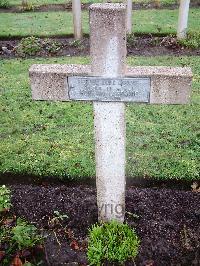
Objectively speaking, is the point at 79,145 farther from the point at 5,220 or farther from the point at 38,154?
the point at 5,220

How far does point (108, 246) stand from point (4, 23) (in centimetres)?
1120

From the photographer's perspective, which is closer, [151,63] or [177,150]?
[177,150]

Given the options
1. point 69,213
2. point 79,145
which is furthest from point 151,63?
point 69,213

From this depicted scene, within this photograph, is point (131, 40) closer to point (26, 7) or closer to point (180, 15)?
point (180, 15)

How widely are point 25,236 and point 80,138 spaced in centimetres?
258

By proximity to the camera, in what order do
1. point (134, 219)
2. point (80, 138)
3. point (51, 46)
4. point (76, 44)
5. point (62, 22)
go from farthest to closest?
point (62, 22) → point (76, 44) → point (51, 46) → point (80, 138) → point (134, 219)

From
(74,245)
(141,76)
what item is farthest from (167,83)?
(74,245)

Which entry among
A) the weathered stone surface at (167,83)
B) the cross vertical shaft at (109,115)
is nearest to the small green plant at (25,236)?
the cross vertical shaft at (109,115)

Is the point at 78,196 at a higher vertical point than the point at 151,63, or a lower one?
lower

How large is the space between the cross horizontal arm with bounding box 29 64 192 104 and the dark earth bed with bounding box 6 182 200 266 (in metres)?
1.57

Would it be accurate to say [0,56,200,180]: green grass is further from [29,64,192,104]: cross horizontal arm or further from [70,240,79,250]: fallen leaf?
[29,64,192,104]: cross horizontal arm

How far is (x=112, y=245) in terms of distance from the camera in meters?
3.82

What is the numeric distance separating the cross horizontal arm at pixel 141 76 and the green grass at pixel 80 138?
6.70 feet

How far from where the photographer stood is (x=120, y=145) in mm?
3691
